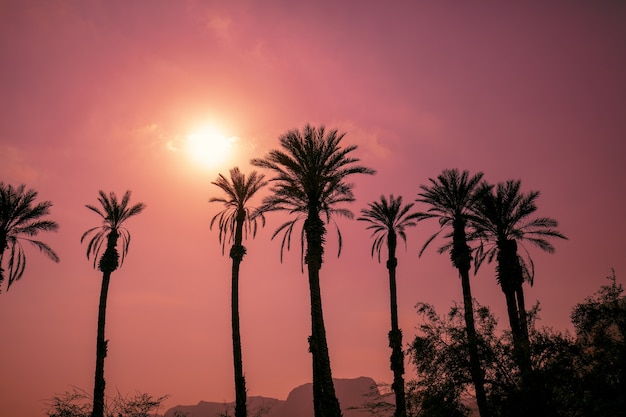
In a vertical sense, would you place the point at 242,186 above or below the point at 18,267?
above

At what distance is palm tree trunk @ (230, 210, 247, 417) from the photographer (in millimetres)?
24734

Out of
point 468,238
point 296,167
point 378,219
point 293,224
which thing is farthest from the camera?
point 378,219

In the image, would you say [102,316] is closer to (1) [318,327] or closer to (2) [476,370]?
(1) [318,327]

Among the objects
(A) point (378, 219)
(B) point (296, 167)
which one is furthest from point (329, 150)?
(A) point (378, 219)

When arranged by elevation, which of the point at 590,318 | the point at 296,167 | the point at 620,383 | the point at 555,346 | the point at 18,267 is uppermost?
the point at 296,167

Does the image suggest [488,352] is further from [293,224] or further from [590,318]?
[293,224]

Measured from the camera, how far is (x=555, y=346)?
16.7 meters

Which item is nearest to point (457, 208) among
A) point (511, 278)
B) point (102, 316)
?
point (511, 278)

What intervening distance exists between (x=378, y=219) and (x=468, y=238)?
26.4 ft

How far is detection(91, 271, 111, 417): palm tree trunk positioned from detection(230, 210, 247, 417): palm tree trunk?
8.31m

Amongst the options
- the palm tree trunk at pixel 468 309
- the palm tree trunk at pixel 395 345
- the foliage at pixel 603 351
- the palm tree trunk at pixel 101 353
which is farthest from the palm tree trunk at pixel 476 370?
the palm tree trunk at pixel 101 353

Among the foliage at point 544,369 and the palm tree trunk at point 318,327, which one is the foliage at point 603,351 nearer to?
the foliage at point 544,369

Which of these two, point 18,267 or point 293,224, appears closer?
point 293,224

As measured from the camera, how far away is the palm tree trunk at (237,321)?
2473 centimetres
